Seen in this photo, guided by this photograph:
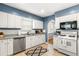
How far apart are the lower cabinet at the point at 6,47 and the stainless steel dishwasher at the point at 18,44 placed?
218 mm

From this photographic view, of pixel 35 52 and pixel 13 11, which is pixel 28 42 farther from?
pixel 13 11

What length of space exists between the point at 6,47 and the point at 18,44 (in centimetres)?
66

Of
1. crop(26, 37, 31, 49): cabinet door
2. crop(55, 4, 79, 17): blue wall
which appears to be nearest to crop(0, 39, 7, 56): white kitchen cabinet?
crop(26, 37, 31, 49): cabinet door

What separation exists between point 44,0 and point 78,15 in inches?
132

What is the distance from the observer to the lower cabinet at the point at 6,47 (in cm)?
270

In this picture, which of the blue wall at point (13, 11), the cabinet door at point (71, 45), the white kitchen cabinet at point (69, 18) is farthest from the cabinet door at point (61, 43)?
the blue wall at point (13, 11)

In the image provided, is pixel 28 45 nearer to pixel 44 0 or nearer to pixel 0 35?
pixel 0 35

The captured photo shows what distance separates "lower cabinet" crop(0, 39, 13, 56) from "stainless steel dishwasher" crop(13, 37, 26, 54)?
0.22 meters

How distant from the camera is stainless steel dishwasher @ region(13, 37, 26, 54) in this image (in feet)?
10.7

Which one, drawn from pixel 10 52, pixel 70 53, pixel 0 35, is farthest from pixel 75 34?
pixel 0 35

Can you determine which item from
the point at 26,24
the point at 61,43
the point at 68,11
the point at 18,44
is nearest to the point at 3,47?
the point at 18,44

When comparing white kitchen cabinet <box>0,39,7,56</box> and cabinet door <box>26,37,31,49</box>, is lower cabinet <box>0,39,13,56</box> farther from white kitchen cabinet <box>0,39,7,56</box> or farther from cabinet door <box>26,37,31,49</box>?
cabinet door <box>26,37,31,49</box>

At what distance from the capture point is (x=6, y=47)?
9.32 ft

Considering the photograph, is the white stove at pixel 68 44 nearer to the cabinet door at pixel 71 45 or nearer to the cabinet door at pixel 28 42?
the cabinet door at pixel 71 45
